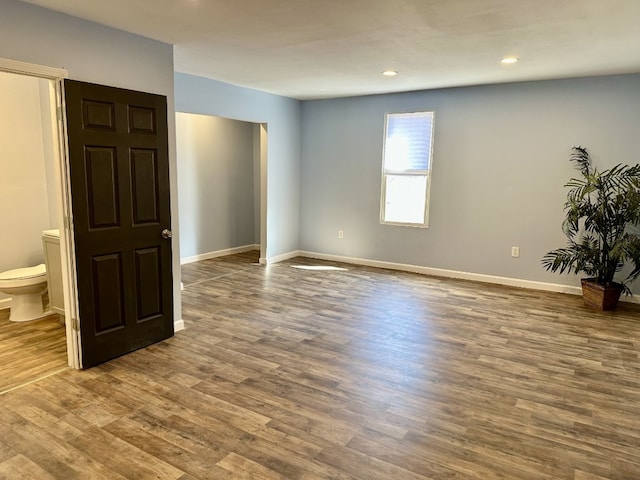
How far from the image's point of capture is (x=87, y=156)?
9.41 feet

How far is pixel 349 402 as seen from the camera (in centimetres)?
266

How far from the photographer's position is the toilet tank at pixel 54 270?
12.1ft

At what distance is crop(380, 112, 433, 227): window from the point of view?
577cm

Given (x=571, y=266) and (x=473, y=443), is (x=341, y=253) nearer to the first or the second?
(x=571, y=266)

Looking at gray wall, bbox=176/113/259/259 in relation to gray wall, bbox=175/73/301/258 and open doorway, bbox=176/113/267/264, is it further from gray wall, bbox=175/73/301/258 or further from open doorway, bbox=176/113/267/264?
gray wall, bbox=175/73/301/258

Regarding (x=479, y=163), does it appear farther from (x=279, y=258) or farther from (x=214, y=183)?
(x=214, y=183)

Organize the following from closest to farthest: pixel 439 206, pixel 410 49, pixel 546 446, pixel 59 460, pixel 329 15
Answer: pixel 59 460, pixel 546 446, pixel 329 15, pixel 410 49, pixel 439 206

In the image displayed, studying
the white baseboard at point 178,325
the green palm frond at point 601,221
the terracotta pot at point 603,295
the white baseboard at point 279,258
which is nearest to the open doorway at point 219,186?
the white baseboard at point 279,258

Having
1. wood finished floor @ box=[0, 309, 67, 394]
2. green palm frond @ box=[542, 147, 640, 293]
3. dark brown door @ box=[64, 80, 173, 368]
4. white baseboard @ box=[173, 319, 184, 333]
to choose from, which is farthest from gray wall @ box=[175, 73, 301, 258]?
green palm frond @ box=[542, 147, 640, 293]

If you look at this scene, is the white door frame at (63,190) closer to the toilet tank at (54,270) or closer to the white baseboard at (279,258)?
the toilet tank at (54,270)

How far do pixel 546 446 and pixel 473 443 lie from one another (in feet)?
1.25

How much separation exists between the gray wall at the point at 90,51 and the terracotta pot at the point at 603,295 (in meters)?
4.22

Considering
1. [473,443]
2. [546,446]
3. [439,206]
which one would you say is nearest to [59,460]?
[473,443]

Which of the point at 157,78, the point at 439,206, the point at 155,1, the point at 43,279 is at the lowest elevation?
the point at 43,279
